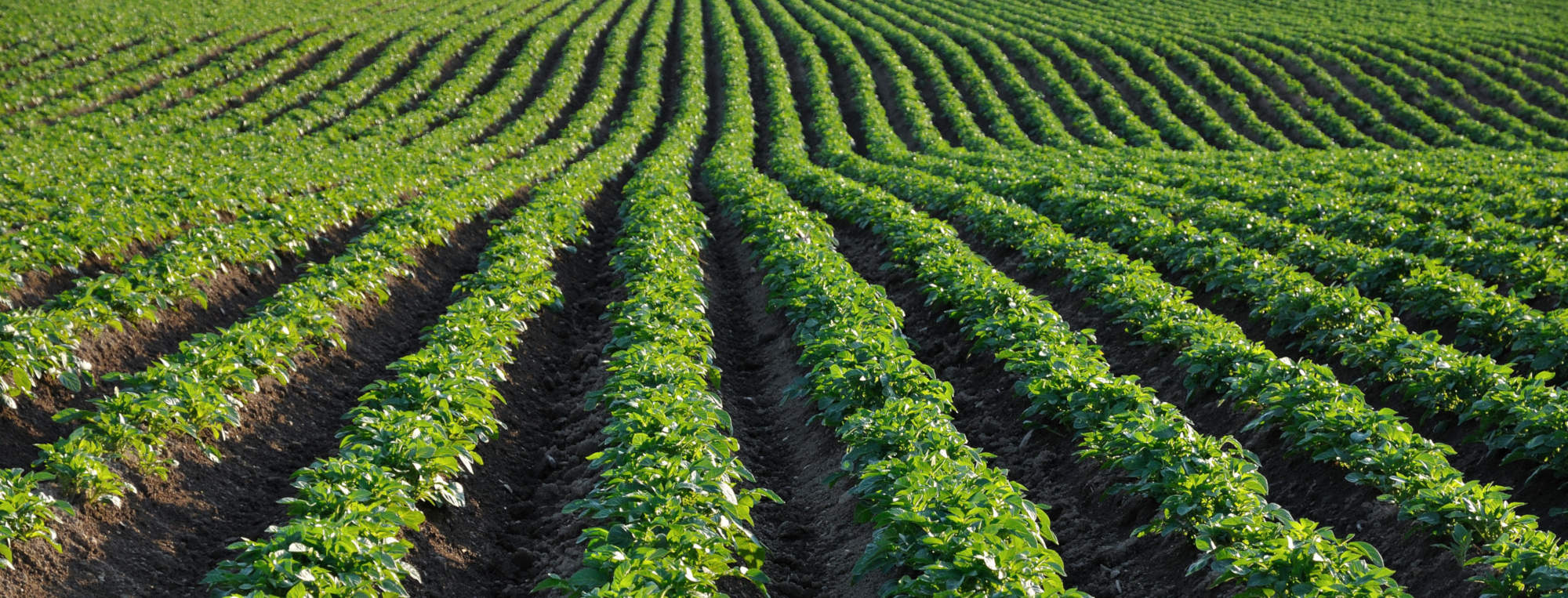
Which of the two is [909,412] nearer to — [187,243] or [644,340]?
[644,340]

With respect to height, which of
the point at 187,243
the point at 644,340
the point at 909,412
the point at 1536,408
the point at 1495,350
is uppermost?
the point at 187,243

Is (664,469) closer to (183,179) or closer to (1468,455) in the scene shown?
(1468,455)

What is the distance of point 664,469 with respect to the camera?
600 cm

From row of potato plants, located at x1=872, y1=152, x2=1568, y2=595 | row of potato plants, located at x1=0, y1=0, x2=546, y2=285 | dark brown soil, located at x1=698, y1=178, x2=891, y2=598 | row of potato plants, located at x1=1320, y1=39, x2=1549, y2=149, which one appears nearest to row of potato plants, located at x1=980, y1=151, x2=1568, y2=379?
row of potato plants, located at x1=872, y1=152, x2=1568, y2=595

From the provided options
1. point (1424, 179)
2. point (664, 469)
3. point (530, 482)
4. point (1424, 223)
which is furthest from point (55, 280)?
point (1424, 179)

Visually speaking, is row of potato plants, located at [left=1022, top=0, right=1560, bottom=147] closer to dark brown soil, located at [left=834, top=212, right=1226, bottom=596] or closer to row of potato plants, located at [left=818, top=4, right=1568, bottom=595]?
row of potato plants, located at [left=818, top=4, right=1568, bottom=595]

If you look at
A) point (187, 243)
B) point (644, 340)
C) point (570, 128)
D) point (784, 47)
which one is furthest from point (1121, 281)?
point (784, 47)

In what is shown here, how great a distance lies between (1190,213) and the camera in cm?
1582

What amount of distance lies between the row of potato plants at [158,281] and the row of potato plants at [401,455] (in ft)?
7.42

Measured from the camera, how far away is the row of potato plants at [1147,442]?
4.94m

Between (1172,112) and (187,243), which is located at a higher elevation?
(187,243)

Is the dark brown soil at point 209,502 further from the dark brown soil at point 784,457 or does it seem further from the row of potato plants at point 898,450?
the row of potato plants at point 898,450

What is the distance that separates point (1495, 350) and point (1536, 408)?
9.15 feet

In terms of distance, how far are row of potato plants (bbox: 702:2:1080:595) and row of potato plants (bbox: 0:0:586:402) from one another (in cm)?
599
